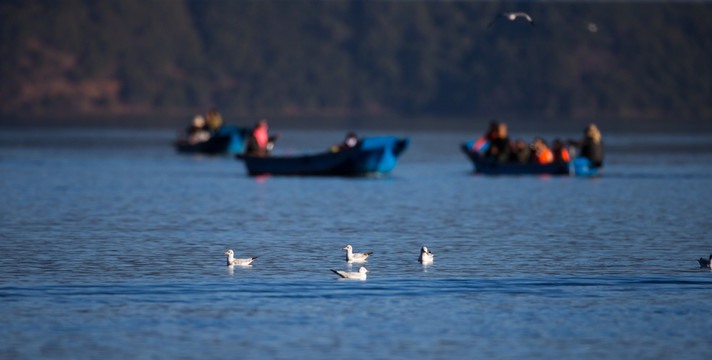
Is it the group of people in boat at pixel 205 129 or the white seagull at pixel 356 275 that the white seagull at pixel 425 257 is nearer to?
the white seagull at pixel 356 275

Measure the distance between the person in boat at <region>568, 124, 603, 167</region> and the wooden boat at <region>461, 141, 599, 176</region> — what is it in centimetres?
25

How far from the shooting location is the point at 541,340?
17.9 meters

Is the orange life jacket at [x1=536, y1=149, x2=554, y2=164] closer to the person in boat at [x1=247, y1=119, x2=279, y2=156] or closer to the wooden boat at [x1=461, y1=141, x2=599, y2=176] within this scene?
the wooden boat at [x1=461, y1=141, x2=599, y2=176]

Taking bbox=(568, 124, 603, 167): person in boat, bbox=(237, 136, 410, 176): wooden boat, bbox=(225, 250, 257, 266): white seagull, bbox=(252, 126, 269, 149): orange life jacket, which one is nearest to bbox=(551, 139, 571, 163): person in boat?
bbox=(568, 124, 603, 167): person in boat

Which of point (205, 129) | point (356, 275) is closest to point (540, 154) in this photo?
point (205, 129)

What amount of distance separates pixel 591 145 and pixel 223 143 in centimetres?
2726

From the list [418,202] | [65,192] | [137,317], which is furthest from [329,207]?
[137,317]

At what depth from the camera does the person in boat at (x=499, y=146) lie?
52094 millimetres

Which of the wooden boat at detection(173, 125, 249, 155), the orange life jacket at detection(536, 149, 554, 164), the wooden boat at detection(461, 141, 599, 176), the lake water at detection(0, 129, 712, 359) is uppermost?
the wooden boat at detection(173, 125, 249, 155)

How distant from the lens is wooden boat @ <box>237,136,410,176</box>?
51656 millimetres

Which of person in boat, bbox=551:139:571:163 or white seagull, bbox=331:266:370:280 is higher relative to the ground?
person in boat, bbox=551:139:571:163

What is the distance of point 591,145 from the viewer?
52469 millimetres

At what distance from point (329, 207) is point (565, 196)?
8.66m

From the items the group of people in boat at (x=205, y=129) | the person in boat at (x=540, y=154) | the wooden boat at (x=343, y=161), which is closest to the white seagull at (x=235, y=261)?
the wooden boat at (x=343, y=161)
